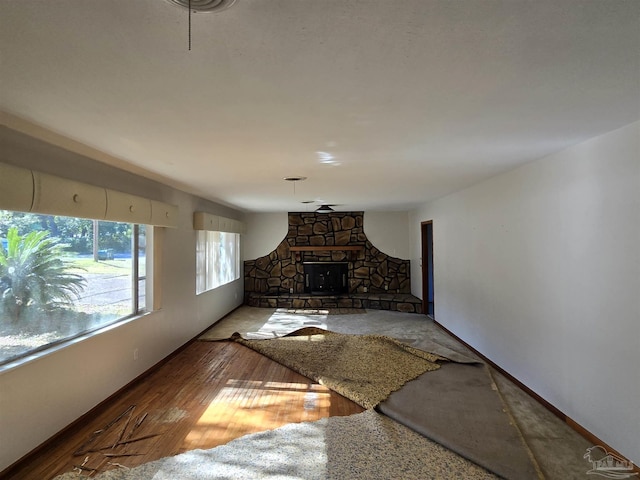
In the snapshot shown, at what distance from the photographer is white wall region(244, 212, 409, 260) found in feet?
26.1

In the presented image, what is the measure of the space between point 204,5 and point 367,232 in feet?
23.7

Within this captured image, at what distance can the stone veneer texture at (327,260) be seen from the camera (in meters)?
7.97

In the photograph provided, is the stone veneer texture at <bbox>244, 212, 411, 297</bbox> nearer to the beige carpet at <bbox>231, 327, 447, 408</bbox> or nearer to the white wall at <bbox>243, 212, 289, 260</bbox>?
the white wall at <bbox>243, 212, 289, 260</bbox>

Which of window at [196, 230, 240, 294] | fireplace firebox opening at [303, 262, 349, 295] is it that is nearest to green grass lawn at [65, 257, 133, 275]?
window at [196, 230, 240, 294]

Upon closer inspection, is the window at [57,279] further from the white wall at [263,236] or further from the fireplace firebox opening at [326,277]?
the fireplace firebox opening at [326,277]

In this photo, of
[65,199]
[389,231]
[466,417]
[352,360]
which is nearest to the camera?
[65,199]

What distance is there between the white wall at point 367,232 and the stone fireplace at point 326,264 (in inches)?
4.7

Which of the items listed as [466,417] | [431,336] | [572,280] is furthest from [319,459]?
[431,336]

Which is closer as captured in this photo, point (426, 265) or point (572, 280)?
point (572, 280)

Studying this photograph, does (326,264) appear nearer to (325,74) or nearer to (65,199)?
(65,199)

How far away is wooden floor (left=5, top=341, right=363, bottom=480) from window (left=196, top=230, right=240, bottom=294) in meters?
1.69

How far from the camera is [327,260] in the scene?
804 cm

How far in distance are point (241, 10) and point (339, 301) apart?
693 centimetres

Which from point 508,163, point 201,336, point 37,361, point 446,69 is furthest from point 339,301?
point 446,69
